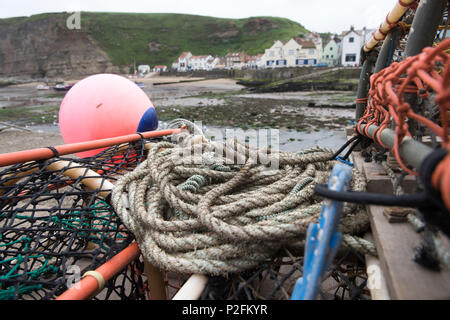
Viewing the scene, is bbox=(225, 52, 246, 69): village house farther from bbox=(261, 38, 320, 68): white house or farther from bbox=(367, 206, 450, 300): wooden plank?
bbox=(367, 206, 450, 300): wooden plank

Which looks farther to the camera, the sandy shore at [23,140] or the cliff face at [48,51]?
the cliff face at [48,51]

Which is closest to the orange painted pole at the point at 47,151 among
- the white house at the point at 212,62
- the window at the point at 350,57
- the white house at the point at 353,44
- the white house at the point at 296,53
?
the white house at the point at 353,44

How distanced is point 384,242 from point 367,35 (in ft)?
200

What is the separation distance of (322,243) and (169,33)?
408ft

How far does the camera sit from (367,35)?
168 feet

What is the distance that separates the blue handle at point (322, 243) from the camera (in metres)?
0.95

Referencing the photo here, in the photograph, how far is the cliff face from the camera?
80.7 meters

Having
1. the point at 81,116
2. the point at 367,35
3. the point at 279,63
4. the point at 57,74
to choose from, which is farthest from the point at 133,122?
the point at 57,74

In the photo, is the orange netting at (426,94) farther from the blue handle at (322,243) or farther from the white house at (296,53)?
the white house at (296,53)

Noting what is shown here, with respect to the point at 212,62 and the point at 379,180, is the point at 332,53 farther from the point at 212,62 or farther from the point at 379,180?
the point at 379,180

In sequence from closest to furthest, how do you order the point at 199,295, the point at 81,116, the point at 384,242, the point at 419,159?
the point at 419,159
the point at 384,242
the point at 199,295
the point at 81,116

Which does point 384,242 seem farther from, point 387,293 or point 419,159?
point 419,159

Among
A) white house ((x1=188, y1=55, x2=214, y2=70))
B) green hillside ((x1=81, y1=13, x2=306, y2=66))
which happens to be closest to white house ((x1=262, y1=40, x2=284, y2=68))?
green hillside ((x1=81, y1=13, x2=306, y2=66))

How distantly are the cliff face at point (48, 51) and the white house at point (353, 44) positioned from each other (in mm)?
A: 65176
